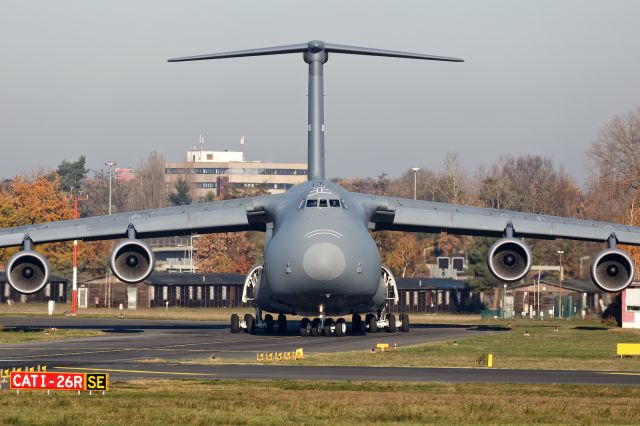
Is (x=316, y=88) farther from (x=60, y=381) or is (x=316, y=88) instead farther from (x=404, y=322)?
(x=60, y=381)

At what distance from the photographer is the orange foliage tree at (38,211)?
89562mm

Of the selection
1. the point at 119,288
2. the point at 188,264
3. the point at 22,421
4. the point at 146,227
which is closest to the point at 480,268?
the point at 119,288

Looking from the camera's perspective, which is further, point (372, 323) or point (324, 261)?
point (372, 323)

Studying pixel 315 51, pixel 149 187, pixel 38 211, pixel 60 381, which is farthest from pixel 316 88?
pixel 149 187

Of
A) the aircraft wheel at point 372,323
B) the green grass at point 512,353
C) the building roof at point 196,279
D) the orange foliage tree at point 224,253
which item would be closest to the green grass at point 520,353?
the green grass at point 512,353

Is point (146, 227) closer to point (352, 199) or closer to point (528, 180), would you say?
point (352, 199)

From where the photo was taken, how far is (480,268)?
81.8 metres

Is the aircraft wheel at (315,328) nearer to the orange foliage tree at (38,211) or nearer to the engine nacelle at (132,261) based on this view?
the engine nacelle at (132,261)

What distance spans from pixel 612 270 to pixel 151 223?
1684 cm

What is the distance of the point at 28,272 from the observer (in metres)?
44.5

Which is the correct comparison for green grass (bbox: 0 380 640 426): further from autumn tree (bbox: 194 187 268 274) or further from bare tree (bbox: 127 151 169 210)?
bare tree (bbox: 127 151 169 210)

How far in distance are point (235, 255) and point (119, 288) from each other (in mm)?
24136

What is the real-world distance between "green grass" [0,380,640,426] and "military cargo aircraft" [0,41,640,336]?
13.5m

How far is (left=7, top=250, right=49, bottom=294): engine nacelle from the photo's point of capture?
4412cm
